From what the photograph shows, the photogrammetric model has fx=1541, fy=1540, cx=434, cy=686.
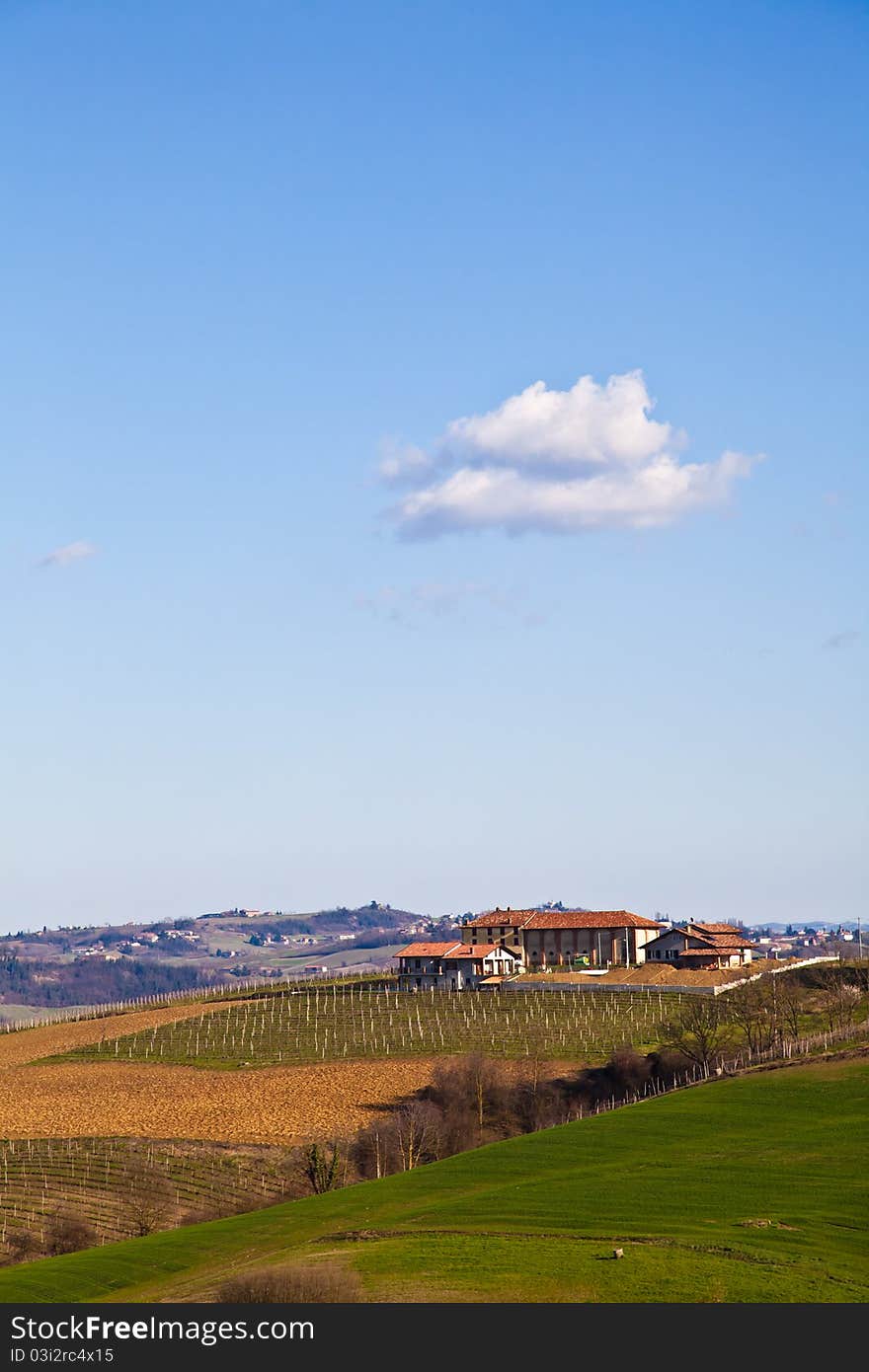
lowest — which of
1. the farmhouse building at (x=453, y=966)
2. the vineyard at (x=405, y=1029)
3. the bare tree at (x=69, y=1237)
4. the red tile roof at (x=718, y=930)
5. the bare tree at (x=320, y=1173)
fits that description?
the bare tree at (x=69, y=1237)

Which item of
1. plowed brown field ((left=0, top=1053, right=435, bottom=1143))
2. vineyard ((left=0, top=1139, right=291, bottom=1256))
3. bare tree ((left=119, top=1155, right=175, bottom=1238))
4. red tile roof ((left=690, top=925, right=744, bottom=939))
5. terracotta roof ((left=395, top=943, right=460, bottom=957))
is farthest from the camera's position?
red tile roof ((left=690, top=925, right=744, bottom=939))

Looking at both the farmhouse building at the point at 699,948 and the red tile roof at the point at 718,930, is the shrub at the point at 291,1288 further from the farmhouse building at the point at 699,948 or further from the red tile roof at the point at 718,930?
the red tile roof at the point at 718,930

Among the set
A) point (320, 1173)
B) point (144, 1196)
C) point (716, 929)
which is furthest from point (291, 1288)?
point (716, 929)

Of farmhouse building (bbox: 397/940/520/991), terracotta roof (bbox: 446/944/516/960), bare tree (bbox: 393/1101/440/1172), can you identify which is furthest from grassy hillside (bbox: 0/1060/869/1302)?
terracotta roof (bbox: 446/944/516/960)

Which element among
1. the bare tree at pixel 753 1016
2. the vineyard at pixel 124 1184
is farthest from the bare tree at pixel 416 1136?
the bare tree at pixel 753 1016

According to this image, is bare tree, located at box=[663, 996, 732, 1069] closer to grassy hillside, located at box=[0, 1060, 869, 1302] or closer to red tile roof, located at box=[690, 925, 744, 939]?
grassy hillside, located at box=[0, 1060, 869, 1302]

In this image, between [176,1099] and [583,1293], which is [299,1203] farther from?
[176,1099]

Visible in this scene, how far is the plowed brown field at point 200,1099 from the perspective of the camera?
103 meters

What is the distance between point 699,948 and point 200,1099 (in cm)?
7816

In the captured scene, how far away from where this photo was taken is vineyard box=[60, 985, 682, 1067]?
5059 inches

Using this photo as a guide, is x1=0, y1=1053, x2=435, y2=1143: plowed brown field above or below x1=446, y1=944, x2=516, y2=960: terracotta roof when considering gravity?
below

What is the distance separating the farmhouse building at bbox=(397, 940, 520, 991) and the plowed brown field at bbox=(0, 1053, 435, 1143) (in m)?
50.3
